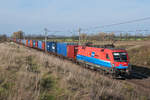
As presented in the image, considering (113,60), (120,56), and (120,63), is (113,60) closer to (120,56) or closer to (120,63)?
(120,63)

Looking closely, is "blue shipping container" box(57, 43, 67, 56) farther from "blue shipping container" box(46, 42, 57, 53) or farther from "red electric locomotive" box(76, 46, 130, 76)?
"red electric locomotive" box(76, 46, 130, 76)

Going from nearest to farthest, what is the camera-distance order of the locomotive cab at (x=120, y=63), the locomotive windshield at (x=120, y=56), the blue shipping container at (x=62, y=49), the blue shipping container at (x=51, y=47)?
the locomotive cab at (x=120, y=63), the locomotive windshield at (x=120, y=56), the blue shipping container at (x=62, y=49), the blue shipping container at (x=51, y=47)

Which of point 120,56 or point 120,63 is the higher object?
point 120,56

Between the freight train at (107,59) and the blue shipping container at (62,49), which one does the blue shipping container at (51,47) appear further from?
the freight train at (107,59)

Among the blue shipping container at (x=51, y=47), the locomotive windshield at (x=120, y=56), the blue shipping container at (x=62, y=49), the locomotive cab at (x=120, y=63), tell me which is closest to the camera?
the locomotive cab at (x=120, y=63)

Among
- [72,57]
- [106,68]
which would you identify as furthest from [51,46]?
[106,68]

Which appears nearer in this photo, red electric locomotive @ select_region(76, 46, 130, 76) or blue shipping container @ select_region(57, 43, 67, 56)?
red electric locomotive @ select_region(76, 46, 130, 76)

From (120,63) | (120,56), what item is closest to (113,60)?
(120,63)

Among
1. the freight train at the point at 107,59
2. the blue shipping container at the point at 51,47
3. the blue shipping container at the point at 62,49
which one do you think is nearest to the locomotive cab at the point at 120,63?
the freight train at the point at 107,59

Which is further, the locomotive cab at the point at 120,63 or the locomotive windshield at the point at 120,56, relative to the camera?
the locomotive windshield at the point at 120,56

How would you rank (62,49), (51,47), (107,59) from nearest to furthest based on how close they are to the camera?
1. (107,59)
2. (62,49)
3. (51,47)

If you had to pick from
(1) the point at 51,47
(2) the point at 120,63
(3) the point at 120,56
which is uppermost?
(3) the point at 120,56

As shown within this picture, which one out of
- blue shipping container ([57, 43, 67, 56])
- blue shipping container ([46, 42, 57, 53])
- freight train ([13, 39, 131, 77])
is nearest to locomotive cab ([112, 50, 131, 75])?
freight train ([13, 39, 131, 77])

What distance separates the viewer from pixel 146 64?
23047mm
